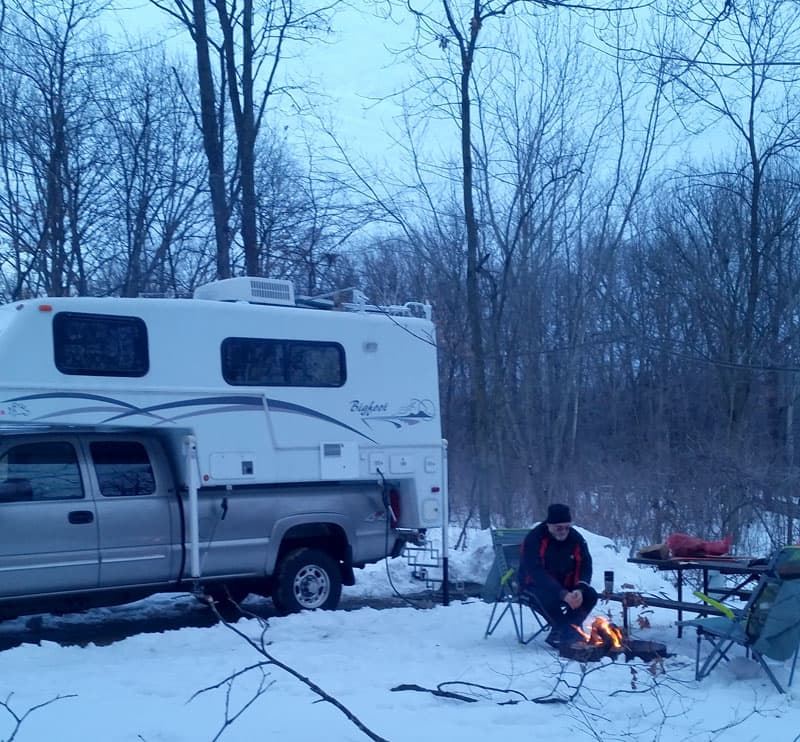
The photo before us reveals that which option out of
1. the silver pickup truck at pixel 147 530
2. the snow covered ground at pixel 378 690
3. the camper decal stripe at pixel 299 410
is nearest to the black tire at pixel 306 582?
the silver pickup truck at pixel 147 530

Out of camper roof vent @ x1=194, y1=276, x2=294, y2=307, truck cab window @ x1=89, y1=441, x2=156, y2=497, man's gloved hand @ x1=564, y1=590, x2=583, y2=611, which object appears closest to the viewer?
man's gloved hand @ x1=564, y1=590, x2=583, y2=611

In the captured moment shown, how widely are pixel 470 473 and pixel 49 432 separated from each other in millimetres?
10831

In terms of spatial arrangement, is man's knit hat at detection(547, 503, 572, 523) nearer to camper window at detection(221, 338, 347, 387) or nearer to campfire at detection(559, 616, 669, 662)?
campfire at detection(559, 616, 669, 662)

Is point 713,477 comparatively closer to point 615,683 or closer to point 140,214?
point 615,683

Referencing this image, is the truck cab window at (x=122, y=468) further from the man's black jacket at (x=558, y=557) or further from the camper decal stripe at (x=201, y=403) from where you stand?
the man's black jacket at (x=558, y=557)

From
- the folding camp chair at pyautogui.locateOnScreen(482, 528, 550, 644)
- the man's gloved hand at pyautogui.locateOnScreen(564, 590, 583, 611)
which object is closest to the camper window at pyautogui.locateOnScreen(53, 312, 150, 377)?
the folding camp chair at pyautogui.locateOnScreen(482, 528, 550, 644)

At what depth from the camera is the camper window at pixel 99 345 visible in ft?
27.5

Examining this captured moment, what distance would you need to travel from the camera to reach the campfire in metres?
7.06

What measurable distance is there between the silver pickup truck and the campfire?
129 inches

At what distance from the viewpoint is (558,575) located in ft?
26.2

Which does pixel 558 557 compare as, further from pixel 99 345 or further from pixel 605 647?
pixel 99 345

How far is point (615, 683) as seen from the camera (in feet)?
20.7

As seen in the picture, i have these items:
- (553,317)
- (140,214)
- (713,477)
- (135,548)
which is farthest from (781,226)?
(135,548)

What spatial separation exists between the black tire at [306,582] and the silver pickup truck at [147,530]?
10mm
